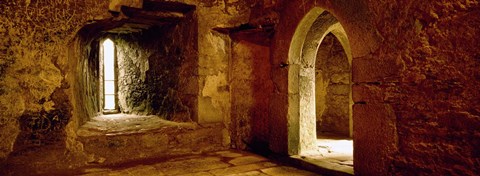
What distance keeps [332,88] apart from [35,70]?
189 inches

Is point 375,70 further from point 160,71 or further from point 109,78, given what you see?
point 109,78

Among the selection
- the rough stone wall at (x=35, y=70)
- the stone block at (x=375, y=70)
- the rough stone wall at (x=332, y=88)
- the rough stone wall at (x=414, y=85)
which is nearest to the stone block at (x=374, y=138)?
the rough stone wall at (x=414, y=85)

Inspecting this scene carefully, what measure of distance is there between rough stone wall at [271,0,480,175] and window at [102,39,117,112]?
14.0 ft

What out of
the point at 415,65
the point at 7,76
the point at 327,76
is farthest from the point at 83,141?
the point at 327,76

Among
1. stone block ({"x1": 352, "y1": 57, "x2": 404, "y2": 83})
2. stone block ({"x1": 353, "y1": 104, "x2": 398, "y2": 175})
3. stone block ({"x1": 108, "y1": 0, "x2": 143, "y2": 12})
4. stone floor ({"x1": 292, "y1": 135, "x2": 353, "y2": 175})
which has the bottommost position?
stone floor ({"x1": 292, "y1": 135, "x2": 353, "y2": 175})

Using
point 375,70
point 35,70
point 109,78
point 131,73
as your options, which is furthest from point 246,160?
point 109,78

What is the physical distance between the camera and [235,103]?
14.3ft

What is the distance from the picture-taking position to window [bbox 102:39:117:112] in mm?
5914

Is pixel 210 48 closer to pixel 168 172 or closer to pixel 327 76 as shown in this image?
pixel 168 172

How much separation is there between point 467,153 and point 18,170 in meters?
3.87

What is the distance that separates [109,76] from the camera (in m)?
6.00

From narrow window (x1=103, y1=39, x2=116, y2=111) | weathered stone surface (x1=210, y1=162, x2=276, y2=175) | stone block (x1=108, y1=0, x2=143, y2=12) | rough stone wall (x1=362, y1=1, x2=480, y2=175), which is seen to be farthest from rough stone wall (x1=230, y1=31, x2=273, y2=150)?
narrow window (x1=103, y1=39, x2=116, y2=111)

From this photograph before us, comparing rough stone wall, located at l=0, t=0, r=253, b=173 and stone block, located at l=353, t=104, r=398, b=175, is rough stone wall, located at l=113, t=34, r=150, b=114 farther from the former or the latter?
stone block, located at l=353, t=104, r=398, b=175

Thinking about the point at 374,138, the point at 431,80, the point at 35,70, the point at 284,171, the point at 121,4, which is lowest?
the point at 284,171
